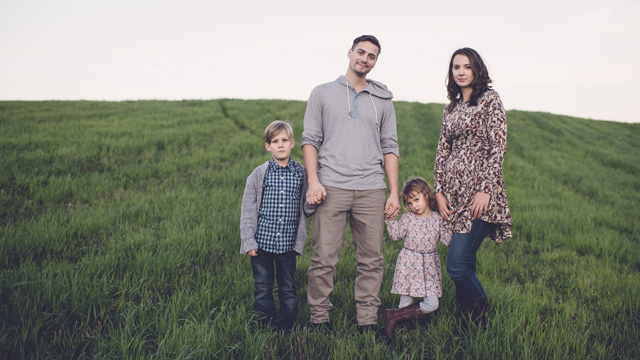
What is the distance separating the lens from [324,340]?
243 cm

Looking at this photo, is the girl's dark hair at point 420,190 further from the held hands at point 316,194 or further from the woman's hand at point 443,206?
the held hands at point 316,194

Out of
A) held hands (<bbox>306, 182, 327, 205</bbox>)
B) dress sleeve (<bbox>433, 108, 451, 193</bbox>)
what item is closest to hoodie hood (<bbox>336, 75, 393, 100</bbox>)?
dress sleeve (<bbox>433, 108, 451, 193</bbox>)

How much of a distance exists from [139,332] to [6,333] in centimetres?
77

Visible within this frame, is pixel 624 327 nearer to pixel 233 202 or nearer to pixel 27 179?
pixel 233 202

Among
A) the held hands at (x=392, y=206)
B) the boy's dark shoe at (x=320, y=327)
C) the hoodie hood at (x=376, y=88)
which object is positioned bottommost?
the boy's dark shoe at (x=320, y=327)

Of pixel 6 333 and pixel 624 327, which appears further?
pixel 624 327

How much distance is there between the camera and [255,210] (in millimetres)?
2822

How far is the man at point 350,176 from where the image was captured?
2732mm

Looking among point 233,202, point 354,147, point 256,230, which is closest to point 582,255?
point 354,147

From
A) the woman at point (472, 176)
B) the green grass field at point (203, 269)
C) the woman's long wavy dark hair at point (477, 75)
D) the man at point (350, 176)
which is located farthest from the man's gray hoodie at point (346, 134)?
the green grass field at point (203, 269)

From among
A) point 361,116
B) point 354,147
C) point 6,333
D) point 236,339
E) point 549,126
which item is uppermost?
point 549,126

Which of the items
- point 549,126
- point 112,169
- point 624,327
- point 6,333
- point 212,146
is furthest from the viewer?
point 549,126

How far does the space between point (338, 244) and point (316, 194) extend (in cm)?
54

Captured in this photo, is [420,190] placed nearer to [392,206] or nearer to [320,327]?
[392,206]
